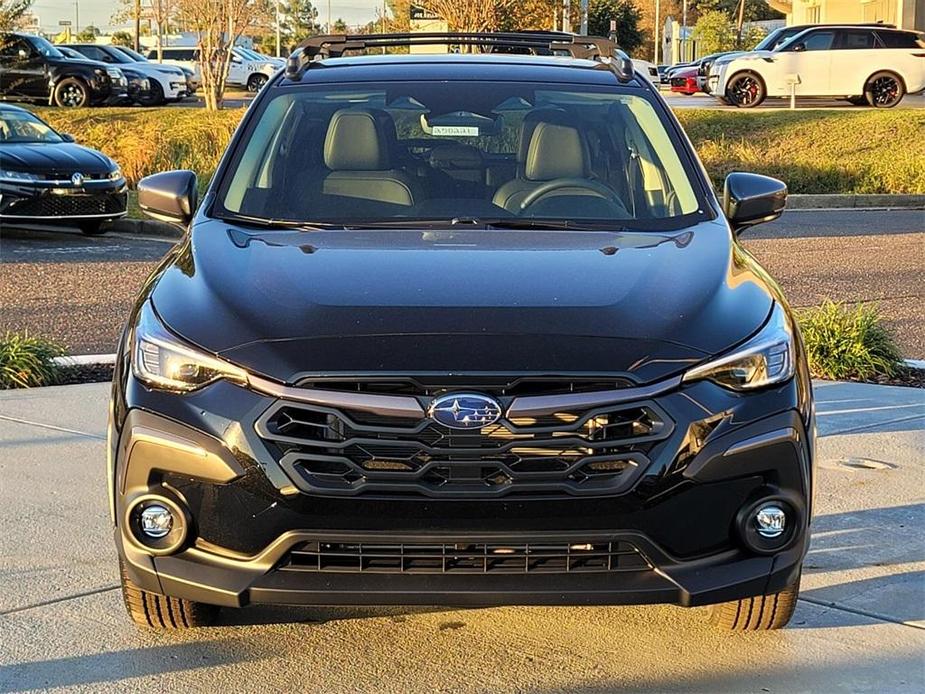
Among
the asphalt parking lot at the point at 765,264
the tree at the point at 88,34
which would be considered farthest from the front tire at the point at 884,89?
the tree at the point at 88,34

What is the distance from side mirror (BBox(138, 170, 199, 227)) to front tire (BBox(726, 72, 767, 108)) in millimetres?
23589

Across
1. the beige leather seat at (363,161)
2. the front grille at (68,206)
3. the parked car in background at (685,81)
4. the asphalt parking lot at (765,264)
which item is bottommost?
the asphalt parking lot at (765,264)

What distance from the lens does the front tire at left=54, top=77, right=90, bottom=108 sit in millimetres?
28391

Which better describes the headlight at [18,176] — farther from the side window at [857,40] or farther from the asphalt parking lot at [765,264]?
the side window at [857,40]

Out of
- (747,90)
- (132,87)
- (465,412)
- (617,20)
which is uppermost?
(617,20)

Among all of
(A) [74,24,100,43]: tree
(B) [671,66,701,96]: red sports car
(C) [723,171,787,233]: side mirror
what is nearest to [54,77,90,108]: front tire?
(B) [671,66,701,96]: red sports car

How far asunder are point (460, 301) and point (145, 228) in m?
12.8

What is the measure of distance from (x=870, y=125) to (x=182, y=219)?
17.3m

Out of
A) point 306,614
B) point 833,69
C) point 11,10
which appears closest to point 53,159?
point 306,614

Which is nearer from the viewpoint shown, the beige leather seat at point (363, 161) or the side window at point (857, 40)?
the beige leather seat at point (363, 161)

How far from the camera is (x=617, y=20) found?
54406 mm

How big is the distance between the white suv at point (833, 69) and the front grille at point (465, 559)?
24911 mm

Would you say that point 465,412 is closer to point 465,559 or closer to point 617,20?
point 465,559

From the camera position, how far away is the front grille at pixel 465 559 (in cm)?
336
